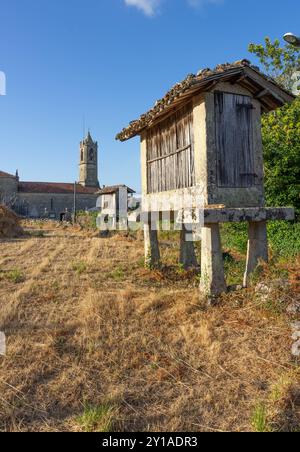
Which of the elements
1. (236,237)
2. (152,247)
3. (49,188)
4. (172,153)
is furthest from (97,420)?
(49,188)

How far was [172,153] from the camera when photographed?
665cm

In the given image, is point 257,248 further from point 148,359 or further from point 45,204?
point 45,204

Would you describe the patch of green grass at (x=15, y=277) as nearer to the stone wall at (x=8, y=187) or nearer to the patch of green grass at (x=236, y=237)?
the patch of green grass at (x=236, y=237)

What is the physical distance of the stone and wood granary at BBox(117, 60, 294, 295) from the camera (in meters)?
5.43

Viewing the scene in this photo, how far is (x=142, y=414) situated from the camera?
117 inches

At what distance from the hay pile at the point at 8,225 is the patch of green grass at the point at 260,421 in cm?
1663

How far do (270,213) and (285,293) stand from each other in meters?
1.39

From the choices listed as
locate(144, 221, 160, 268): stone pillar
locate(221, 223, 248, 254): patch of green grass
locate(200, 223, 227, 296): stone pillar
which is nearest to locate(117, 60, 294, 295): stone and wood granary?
locate(200, 223, 227, 296): stone pillar

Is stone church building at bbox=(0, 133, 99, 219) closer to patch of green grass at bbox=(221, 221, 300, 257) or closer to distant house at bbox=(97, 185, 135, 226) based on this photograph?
distant house at bbox=(97, 185, 135, 226)

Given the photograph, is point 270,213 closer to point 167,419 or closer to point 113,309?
point 113,309

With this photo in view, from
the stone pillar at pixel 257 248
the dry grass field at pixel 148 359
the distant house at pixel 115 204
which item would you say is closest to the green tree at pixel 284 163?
the stone pillar at pixel 257 248

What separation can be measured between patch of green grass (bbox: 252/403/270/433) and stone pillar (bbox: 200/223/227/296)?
2.76m

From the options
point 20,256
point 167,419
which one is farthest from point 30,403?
point 20,256

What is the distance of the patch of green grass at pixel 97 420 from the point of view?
8.91 feet
